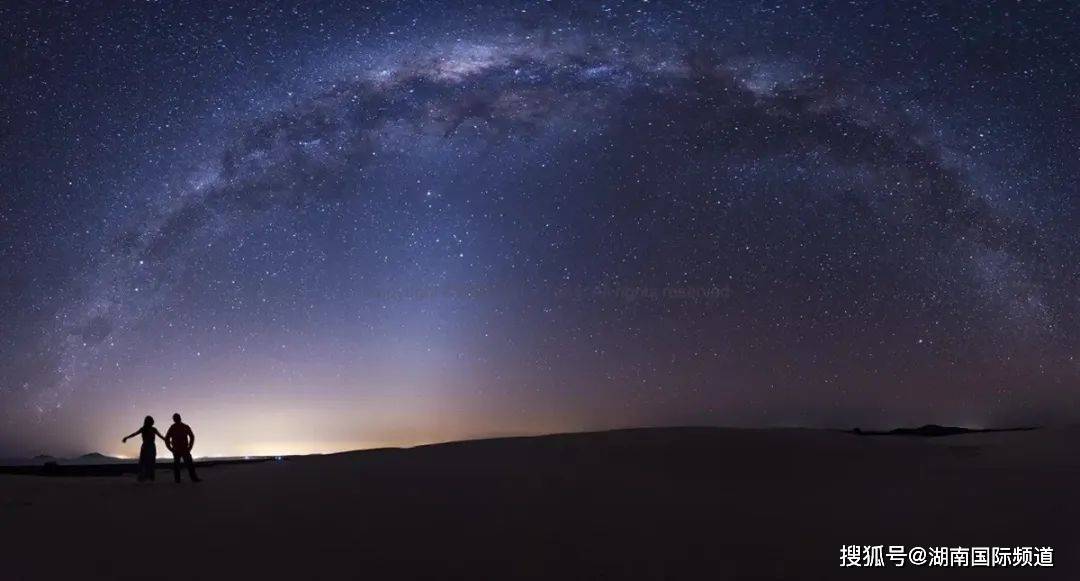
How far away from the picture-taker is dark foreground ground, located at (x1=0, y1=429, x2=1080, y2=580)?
24.4 feet

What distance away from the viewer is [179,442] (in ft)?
51.0

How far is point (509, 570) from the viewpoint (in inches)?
286

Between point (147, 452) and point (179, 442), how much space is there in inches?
46.3

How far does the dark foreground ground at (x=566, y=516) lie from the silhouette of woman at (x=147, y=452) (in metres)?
0.60

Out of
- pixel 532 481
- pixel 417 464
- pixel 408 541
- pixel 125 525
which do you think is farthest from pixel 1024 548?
pixel 417 464

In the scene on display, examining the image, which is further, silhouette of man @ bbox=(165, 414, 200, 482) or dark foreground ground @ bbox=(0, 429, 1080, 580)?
silhouette of man @ bbox=(165, 414, 200, 482)

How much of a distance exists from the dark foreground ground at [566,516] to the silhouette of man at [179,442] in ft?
1.65

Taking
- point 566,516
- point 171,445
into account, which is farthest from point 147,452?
point 566,516

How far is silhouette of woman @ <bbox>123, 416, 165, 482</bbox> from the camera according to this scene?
16.1 meters

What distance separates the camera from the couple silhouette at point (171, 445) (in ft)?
50.8

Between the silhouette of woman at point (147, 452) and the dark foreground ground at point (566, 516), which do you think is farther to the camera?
the silhouette of woman at point (147, 452)

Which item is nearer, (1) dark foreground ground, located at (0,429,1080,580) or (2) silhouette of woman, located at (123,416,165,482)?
(1) dark foreground ground, located at (0,429,1080,580)

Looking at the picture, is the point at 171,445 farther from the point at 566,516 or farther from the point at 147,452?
the point at 566,516

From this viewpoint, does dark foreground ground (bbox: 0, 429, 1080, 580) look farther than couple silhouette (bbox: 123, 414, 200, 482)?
No
